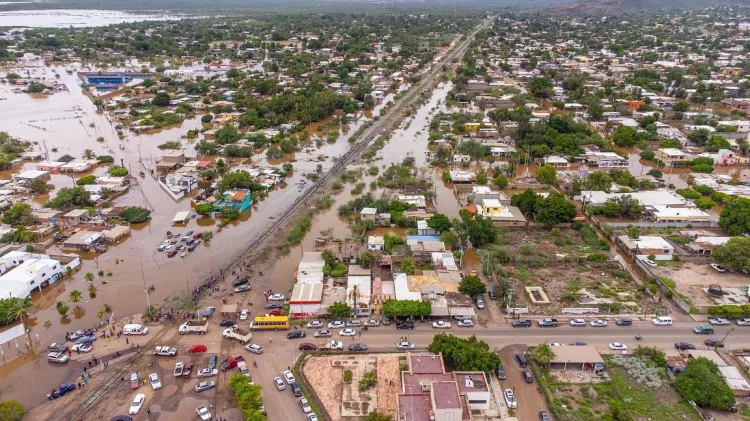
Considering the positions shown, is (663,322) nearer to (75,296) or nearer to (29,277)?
(75,296)

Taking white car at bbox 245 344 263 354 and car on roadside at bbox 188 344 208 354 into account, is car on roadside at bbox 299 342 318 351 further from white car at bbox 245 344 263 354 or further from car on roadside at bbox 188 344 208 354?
car on roadside at bbox 188 344 208 354

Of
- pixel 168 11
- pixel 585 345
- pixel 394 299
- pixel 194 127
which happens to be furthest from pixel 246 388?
pixel 168 11

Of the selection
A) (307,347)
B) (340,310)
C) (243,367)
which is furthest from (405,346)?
(243,367)

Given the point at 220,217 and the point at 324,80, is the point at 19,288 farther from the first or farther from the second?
the point at 324,80

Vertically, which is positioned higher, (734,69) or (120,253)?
(734,69)

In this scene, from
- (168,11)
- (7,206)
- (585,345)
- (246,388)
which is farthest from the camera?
(168,11)

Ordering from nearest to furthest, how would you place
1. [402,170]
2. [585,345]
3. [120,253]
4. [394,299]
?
[585,345]
[394,299]
[120,253]
[402,170]
